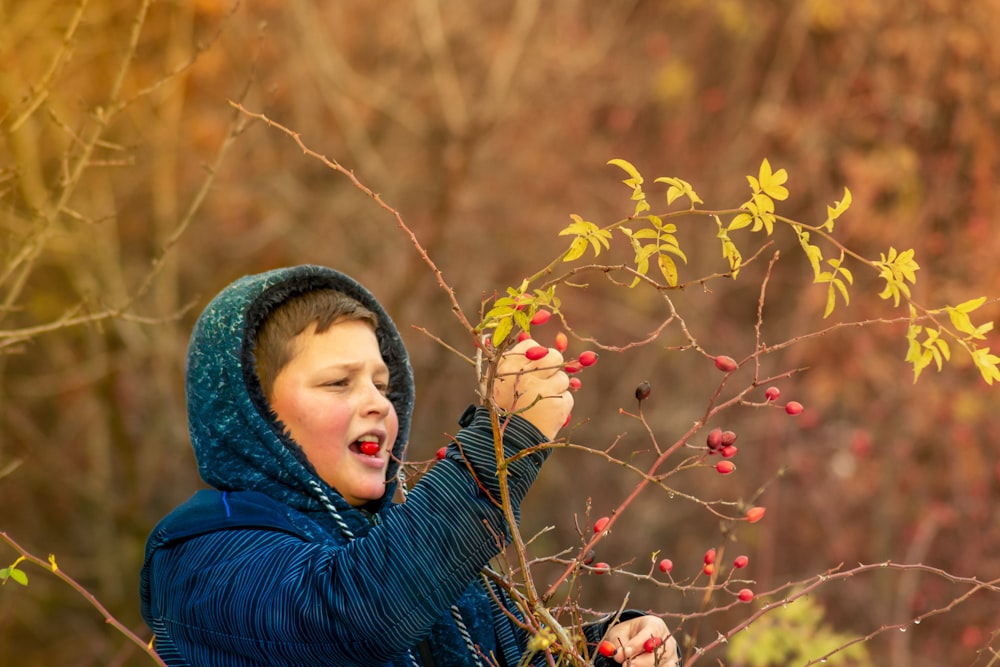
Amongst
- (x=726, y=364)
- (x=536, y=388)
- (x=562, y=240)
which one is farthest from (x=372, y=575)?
(x=562, y=240)

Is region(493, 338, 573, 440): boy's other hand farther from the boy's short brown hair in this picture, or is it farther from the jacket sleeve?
the boy's short brown hair

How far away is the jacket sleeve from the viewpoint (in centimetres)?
169

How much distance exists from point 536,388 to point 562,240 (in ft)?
21.8

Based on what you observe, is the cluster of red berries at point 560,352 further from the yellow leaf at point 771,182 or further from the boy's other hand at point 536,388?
the yellow leaf at point 771,182

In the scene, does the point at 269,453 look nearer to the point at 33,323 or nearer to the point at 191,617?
the point at 191,617

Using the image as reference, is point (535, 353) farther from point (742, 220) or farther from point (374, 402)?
point (374, 402)

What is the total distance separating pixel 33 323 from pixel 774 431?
4728 mm

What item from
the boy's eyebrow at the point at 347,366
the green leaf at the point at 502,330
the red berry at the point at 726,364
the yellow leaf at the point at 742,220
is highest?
the yellow leaf at the point at 742,220

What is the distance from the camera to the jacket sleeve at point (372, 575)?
5.56ft

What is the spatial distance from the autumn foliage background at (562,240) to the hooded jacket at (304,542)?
466 cm

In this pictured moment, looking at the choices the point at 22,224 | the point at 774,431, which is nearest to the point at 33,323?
the point at 22,224

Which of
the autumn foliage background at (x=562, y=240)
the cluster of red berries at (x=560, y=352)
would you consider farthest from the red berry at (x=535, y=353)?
the autumn foliage background at (x=562, y=240)

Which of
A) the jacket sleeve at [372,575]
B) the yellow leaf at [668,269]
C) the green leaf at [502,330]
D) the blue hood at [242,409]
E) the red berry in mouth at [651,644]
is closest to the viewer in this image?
the green leaf at [502,330]

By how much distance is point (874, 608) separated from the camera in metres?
6.52
